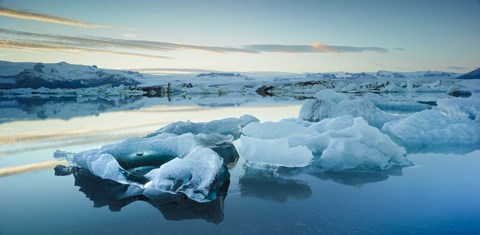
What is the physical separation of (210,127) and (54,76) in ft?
299

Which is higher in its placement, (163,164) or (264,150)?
(264,150)

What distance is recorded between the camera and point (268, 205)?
10.9 feet

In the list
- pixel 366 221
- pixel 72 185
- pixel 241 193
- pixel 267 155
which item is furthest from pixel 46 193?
pixel 366 221

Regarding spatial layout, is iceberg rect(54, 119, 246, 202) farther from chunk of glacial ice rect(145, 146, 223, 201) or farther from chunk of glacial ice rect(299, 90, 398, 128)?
chunk of glacial ice rect(299, 90, 398, 128)

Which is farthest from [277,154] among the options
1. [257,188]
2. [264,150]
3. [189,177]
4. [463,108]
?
[463,108]

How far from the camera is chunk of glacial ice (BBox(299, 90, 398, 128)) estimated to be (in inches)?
351

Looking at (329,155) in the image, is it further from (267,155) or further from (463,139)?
(463,139)

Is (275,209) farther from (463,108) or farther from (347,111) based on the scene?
(463,108)

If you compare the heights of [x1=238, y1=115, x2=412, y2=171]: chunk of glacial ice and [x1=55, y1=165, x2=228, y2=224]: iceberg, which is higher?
[x1=238, y1=115, x2=412, y2=171]: chunk of glacial ice

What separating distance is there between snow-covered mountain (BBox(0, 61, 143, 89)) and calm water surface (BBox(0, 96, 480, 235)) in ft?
275

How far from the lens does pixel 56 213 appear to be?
317 centimetres

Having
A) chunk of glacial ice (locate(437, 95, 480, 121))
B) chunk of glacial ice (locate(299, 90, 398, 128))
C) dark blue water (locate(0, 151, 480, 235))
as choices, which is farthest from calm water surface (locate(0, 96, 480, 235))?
chunk of glacial ice (locate(437, 95, 480, 121))

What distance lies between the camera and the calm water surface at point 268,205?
9.12 ft

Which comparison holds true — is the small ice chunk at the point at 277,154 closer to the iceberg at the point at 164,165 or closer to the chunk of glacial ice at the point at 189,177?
the iceberg at the point at 164,165
